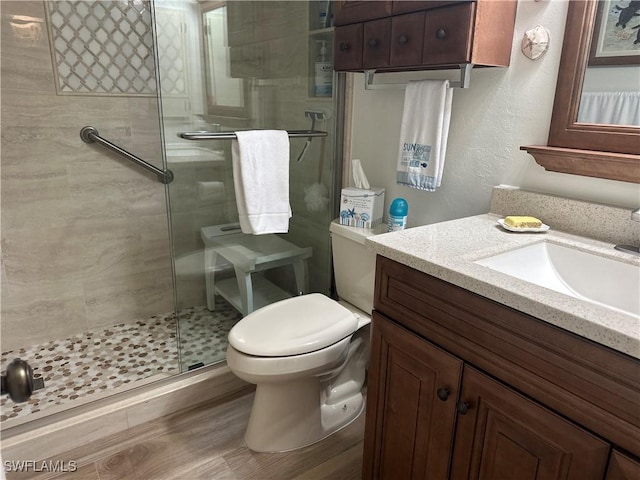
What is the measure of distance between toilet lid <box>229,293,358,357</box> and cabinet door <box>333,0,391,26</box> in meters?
1.00

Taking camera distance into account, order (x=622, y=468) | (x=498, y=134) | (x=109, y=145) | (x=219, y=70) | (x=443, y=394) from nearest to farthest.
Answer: (x=622, y=468), (x=443, y=394), (x=498, y=134), (x=219, y=70), (x=109, y=145)

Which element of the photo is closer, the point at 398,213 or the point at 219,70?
the point at 398,213

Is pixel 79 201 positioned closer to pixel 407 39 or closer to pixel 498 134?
pixel 407 39

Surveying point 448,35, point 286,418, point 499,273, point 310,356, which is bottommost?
point 286,418

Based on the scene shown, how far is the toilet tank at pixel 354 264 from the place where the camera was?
5.29 feet

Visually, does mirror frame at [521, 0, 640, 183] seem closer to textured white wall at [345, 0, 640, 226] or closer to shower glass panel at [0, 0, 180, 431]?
textured white wall at [345, 0, 640, 226]

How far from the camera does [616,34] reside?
41.8 inches

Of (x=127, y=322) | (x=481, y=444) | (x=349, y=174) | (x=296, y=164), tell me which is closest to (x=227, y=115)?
(x=296, y=164)

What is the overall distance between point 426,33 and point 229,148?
2.61 ft

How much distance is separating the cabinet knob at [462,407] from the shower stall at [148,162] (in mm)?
1133

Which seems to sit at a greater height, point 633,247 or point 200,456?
point 633,247

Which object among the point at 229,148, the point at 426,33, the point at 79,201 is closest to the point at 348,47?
the point at 426,33

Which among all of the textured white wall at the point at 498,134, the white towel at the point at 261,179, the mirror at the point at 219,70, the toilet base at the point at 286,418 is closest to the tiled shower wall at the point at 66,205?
the mirror at the point at 219,70

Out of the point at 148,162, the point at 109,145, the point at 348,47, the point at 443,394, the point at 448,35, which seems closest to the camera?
the point at 443,394
